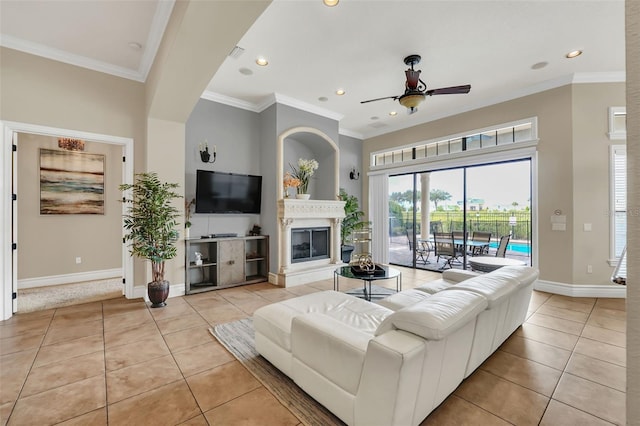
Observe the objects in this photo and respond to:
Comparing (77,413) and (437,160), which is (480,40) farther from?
(77,413)

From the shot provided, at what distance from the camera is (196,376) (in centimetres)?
224

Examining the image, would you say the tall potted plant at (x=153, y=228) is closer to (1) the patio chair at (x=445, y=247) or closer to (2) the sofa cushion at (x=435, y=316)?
(2) the sofa cushion at (x=435, y=316)

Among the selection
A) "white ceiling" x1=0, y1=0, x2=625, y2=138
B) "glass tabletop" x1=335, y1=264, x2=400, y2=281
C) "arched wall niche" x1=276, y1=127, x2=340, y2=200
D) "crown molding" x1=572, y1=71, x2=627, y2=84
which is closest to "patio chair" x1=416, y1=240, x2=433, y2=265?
"arched wall niche" x1=276, y1=127, x2=340, y2=200

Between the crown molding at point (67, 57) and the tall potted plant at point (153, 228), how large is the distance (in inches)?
64.4

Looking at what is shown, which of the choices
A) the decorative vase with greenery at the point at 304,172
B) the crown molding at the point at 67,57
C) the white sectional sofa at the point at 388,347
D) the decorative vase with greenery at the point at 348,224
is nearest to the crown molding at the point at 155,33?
the crown molding at the point at 67,57

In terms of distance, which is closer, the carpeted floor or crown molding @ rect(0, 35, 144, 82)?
crown molding @ rect(0, 35, 144, 82)

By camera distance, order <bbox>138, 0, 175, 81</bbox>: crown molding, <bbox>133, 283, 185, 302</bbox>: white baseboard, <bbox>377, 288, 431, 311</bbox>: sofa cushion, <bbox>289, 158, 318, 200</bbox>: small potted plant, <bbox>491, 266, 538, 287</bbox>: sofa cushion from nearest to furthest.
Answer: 1. <bbox>491, 266, 538, 287</bbox>: sofa cushion
2. <bbox>377, 288, 431, 311</bbox>: sofa cushion
3. <bbox>138, 0, 175, 81</bbox>: crown molding
4. <bbox>133, 283, 185, 302</bbox>: white baseboard
5. <bbox>289, 158, 318, 200</bbox>: small potted plant

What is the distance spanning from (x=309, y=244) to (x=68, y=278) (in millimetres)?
4344

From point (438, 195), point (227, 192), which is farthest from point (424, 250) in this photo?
point (227, 192)

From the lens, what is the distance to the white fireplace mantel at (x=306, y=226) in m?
4.96

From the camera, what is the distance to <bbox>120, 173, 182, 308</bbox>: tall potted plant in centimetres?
366

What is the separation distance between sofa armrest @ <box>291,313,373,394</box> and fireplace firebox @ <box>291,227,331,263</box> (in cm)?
329

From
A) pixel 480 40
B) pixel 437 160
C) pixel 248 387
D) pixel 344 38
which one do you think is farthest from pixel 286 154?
pixel 248 387

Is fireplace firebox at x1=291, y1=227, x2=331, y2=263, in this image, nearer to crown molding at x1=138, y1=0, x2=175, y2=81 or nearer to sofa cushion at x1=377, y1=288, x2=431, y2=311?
sofa cushion at x1=377, y1=288, x2=431, y2=311
